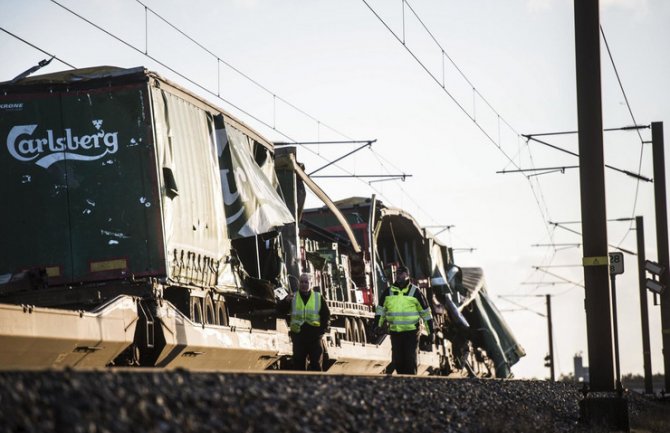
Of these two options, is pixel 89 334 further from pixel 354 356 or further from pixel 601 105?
pixel 354 356

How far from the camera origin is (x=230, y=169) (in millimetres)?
18172

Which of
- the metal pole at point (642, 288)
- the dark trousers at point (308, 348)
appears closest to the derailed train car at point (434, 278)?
the dark trousers at point (308, 348)

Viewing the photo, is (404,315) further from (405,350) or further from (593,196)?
(593,196)

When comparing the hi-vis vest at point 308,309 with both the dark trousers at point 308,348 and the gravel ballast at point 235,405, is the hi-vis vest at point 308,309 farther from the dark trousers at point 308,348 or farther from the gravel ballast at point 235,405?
the gravel ballast at point 235,405

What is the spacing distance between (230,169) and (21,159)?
3738mm

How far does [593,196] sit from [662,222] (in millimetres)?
19117

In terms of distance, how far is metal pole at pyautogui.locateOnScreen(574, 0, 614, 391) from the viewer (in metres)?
16.5

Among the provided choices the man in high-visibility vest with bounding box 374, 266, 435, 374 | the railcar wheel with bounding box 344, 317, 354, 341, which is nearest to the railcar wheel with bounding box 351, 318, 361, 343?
the railcar wheel with bounding box 344, 317, 354, 341

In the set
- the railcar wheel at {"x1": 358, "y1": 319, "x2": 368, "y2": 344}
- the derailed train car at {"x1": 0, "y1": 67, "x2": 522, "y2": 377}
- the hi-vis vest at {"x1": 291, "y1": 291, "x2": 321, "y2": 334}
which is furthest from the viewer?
the railcar wheel at {"x1": 358, "y1": 319, "x2": 368, "y2": 344}

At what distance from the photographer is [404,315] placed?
55.0 feet

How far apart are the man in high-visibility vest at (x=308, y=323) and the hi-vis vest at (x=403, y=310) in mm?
1053

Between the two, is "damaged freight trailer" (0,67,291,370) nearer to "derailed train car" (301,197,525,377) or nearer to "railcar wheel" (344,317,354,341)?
"derailed train car" (301,197,525,377)

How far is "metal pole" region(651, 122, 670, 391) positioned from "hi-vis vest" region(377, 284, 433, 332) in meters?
18.8

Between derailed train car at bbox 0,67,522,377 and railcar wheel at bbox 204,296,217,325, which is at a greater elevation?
derailed train car at bbox 0,67,522,377
